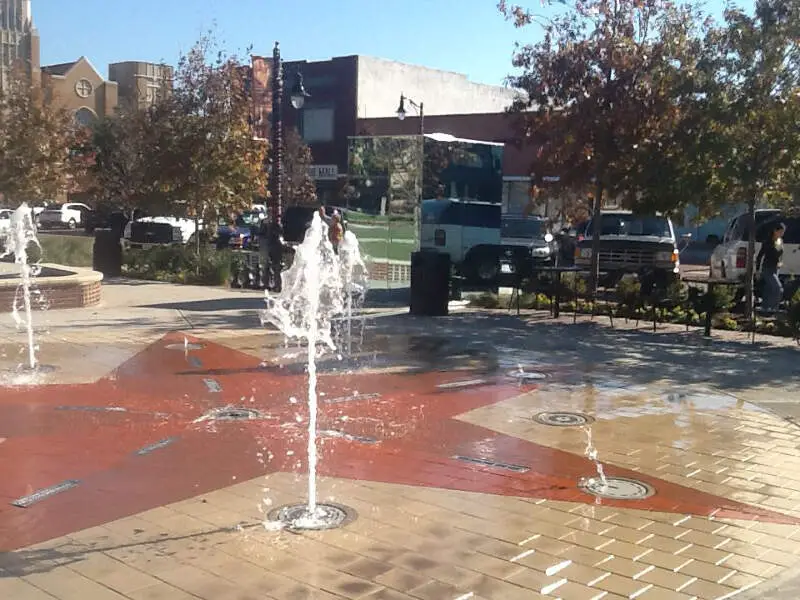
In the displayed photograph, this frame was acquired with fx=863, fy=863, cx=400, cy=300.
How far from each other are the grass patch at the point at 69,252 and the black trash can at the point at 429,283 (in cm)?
1173

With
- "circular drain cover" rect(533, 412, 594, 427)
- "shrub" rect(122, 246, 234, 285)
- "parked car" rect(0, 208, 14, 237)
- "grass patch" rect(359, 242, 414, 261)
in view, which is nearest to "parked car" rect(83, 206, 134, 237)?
"parked car" rect(0, 208, 14, 237)

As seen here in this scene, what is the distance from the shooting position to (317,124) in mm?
50125

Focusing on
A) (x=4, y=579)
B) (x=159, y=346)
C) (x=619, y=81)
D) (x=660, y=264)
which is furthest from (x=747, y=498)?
(x=660, y=264)

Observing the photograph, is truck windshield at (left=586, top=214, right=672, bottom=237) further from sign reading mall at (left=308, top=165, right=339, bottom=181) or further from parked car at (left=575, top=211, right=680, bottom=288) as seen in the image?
sign reading mall at (left=308, top=165, right=339, bottom=181)

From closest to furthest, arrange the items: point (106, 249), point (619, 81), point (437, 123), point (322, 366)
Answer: point (322, 366), point (619, 81), point (106, 249), point (437, 123)

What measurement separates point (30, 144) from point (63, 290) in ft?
48.7

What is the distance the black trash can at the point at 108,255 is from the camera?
21.0 m

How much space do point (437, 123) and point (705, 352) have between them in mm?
35430

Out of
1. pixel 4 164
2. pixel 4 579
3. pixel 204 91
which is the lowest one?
pixel 4 579

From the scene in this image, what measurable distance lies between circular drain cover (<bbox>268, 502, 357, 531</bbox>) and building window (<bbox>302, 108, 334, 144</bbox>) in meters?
45.8

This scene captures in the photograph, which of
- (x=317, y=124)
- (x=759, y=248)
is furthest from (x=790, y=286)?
(x=317, y=124)

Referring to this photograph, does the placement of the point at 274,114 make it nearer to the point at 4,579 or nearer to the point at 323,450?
the point at 323,450

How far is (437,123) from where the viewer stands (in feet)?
148

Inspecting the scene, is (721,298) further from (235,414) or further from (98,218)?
(98,218)
